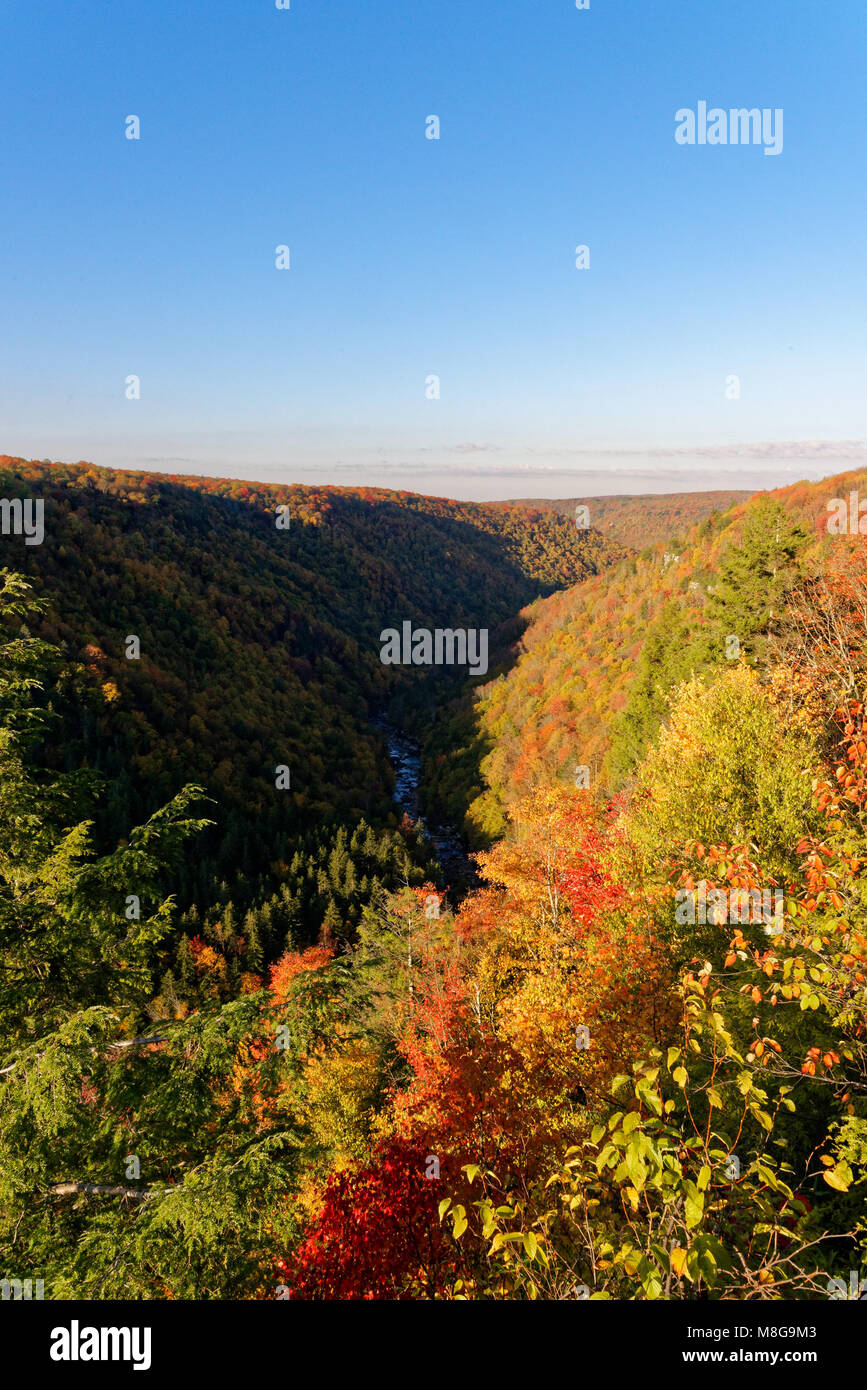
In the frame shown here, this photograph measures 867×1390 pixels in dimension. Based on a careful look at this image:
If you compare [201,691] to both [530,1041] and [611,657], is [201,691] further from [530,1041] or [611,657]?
[530,1041]

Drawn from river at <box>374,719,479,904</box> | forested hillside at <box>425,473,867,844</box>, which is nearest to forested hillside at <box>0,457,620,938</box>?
river at <box>374,719,479,904</box>

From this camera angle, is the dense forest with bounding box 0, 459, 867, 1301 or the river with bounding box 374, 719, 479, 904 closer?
the dense forest with bounding box 0, 459, 867, 1301

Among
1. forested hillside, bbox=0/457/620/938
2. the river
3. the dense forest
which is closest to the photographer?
the dense forest

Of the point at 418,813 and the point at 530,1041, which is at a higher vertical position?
the point at 530,1041

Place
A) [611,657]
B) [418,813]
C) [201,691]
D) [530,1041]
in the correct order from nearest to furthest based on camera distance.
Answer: [530,1041], [611,657], [418,813], [201,691]

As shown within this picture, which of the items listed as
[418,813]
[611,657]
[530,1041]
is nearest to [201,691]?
[418,813]

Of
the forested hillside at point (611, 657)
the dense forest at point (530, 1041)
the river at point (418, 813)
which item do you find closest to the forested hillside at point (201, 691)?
the river at point (418, 813)

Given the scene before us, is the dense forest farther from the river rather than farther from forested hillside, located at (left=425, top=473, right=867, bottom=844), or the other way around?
the river

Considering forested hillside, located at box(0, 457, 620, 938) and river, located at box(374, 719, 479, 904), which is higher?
forested hillside, located at box(0, 457, 620, 938)
